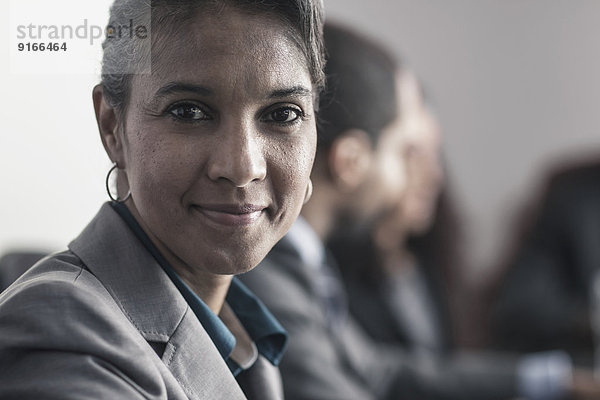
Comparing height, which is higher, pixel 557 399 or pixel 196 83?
pixel 196 83

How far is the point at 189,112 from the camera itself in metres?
0.69

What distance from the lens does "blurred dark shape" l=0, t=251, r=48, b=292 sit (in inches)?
45.2

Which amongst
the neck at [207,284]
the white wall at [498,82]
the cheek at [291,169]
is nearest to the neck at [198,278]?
the neck at [207,284]

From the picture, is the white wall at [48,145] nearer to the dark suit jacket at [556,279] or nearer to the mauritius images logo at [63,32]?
the mauritius images logo at [63,32]

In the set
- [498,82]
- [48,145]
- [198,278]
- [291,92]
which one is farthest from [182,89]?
[498,82]

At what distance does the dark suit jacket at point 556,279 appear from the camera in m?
2.48

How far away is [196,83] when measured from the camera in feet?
2.22

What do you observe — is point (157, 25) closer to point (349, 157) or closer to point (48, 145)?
point (48, 145)

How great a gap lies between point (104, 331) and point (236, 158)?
189mm

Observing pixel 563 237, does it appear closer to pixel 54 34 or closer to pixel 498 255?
pixel 498 255

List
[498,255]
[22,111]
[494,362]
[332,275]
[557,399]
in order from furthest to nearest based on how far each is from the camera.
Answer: [498,255] → [494,362] → [557,399] → [332,275] → [22,111]

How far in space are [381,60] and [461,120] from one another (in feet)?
6.06

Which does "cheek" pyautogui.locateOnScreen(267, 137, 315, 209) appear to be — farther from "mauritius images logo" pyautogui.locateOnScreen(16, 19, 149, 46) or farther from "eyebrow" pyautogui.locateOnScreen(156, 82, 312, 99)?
"mauritius images logo" pyautogui.locateOnScreen(16, 19, 149, 46)

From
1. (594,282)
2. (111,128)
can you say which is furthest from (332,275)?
(594,282)
